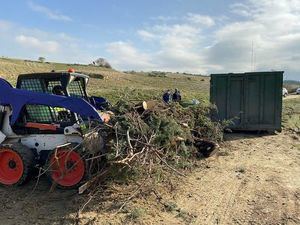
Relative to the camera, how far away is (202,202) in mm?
6957

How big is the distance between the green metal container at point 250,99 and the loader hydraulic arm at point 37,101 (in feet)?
27.3

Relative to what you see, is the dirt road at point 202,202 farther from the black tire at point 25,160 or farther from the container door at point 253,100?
the container door at point 253,100

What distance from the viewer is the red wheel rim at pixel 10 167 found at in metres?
7.50

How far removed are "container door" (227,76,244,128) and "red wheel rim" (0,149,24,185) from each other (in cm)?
938

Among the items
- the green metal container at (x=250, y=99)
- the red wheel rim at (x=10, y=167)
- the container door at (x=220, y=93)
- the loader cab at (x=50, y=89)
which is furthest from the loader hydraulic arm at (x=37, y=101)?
the container door at (x=220, y=93)

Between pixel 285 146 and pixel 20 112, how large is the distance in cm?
794

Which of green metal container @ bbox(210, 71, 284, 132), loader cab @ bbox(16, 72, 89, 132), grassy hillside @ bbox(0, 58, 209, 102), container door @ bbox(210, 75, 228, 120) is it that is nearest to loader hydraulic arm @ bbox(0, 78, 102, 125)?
loader cab @ bbox(16, 72, 89, 132)

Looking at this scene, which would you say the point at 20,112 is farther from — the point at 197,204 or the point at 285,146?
the point at 285,146

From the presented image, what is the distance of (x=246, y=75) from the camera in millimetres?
15211

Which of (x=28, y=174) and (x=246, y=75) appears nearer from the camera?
(x=28, y=174)

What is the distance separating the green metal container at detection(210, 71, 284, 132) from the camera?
1498 centimetres

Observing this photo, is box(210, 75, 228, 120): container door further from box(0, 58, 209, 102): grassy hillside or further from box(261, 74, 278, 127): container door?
box(0, 58, 209, 102): grassy hillside

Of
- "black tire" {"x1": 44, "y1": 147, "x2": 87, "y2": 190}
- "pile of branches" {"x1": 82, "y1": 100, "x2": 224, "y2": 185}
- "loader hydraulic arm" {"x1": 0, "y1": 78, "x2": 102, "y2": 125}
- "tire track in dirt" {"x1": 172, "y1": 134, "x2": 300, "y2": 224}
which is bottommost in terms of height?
"tire track in dirt" {"x1": 172, "y1": 134, "x2": 300, "y2": 224}

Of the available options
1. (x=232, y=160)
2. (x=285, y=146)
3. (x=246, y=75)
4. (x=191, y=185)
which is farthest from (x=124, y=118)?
(x=246, y=75)
